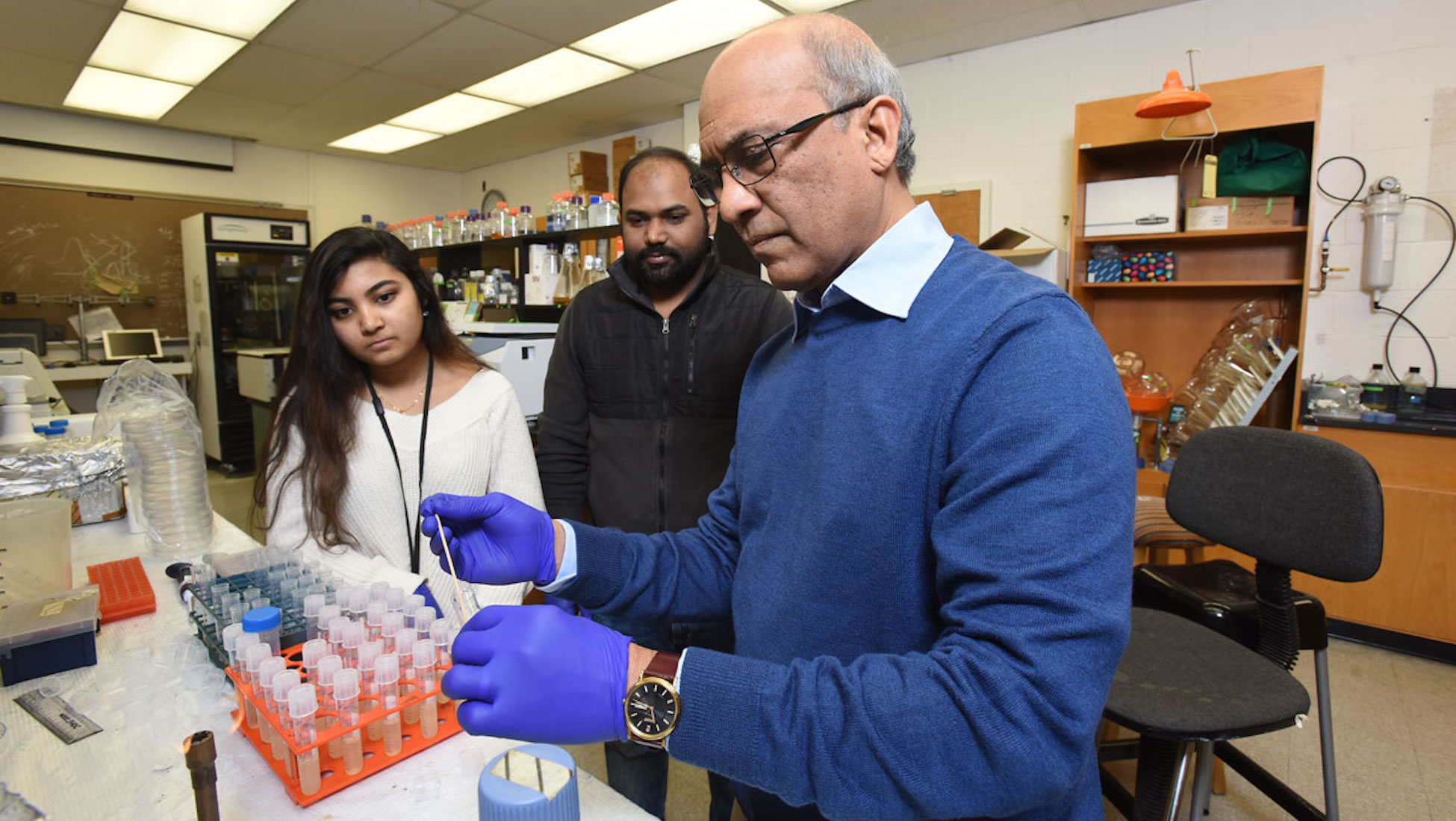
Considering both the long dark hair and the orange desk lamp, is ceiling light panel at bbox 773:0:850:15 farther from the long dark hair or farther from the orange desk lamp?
the long dark hair

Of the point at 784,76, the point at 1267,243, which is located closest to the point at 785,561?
→ the point at 784,76

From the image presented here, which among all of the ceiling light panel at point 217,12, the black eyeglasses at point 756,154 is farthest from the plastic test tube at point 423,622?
the ceiling light panel at point 217,12

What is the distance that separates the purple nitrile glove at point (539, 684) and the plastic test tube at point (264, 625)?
1.52 feet

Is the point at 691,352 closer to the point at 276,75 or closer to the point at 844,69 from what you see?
the point at 844,69

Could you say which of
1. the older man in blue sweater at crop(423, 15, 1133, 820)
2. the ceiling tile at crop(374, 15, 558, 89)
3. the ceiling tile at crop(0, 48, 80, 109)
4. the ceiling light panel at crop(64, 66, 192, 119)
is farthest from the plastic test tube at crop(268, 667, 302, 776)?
the ceiling light panel at crop(64, 66, 192, 119)

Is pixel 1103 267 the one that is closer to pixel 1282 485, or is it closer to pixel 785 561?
pixel 1282 485

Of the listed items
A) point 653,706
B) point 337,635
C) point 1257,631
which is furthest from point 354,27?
point 1257,631

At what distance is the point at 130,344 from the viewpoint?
532 cm

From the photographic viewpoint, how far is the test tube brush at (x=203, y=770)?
578 millimetres

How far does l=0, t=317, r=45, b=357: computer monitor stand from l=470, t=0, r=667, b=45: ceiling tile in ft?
12.5

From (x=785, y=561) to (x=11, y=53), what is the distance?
5.47 metres

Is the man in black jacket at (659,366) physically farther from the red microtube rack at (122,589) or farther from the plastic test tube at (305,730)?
the plastic test tube at (305,730)

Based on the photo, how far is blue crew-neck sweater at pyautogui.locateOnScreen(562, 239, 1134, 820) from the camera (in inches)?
21.9

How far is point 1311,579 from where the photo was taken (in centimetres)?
278
